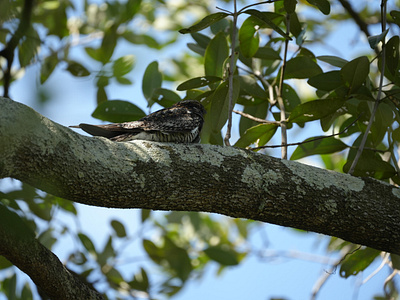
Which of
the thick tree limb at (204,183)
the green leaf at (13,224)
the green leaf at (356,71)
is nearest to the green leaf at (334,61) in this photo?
the green leaf at (356,71)

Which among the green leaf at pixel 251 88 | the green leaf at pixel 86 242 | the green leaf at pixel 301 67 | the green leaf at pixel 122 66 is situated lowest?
the green leaf at pixel 86 242

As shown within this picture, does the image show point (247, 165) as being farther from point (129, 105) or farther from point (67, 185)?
point (129, 105)

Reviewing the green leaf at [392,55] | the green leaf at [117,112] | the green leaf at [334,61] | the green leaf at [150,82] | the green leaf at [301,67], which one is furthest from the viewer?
the green leaf at [150,82]

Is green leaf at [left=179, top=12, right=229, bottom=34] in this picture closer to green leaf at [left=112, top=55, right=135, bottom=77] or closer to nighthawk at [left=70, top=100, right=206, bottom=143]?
nighthawk at [left=70, top=100, right=206, bottom=143]

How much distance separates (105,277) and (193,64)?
391 cm

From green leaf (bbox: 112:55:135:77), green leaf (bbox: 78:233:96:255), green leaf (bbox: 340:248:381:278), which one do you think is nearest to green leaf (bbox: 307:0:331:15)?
green leaf (bbox: 340:248:381:278)

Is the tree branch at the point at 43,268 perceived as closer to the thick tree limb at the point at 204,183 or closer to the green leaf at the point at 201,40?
the thick tree limb at the point at 204,183

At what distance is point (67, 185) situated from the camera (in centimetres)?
181

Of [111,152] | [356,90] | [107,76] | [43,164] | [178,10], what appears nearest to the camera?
[107,76]

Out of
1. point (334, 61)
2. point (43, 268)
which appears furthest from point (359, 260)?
point (43, 268)

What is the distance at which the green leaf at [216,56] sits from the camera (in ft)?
10.3

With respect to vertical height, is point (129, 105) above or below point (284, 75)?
below

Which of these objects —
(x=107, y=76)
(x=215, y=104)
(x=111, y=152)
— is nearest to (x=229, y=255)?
(x=215, y=104)

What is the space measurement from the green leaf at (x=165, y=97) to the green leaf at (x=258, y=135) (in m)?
0.63
